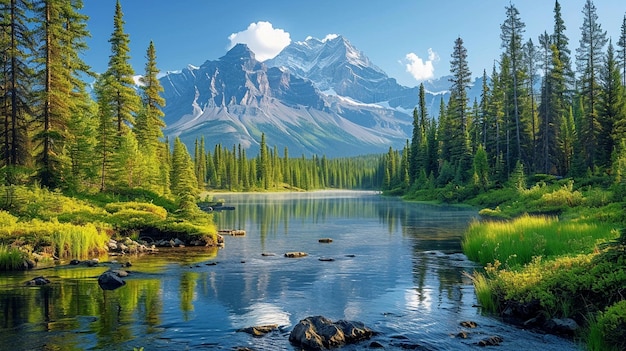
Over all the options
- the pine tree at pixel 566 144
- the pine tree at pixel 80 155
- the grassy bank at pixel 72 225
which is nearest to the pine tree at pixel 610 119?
the pine tree at pixel 566 144

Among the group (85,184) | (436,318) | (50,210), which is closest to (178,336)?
(436,318)

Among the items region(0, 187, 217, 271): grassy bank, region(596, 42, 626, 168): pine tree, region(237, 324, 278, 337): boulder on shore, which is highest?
region(596, 42, 626, 168): pine tree

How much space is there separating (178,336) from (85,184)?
113ft

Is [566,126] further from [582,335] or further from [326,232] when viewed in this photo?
[582,335]

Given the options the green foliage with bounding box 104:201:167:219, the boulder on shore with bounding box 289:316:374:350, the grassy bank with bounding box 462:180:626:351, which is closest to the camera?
the grassy bank with bounding box 462:180:626:351

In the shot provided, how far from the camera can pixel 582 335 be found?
13.7 metres

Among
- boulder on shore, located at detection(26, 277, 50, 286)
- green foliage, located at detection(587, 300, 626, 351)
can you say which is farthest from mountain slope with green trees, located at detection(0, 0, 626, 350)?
boulder on shore, located at detection(26, 277, 50, 286)

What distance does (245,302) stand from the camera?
19.2 metres

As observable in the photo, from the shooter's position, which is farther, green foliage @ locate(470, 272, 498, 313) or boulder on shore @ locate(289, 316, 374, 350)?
green foliage @ locate(470, 272, 498, 313)

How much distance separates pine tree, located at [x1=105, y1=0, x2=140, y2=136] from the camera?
5412 cm

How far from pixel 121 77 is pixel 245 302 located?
44.5 metres

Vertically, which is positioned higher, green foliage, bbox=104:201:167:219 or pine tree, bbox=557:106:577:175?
pine tree, bbox=557:106:577:175

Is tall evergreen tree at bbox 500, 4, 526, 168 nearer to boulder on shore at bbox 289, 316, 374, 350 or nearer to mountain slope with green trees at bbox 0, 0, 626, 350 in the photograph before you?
mountain slope with green trees at bbox 0, 0, 626, 350

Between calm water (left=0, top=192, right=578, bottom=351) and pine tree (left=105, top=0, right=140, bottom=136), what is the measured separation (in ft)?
93.0
